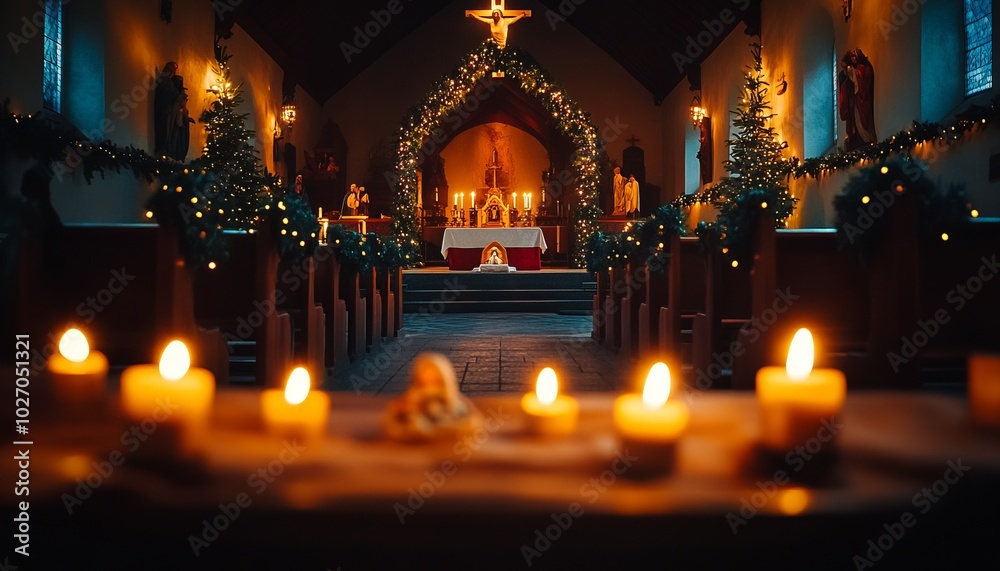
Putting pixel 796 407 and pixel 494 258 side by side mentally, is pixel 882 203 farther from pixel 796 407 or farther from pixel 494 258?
pixel 494 258

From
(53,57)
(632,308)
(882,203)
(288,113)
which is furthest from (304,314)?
(288,113)

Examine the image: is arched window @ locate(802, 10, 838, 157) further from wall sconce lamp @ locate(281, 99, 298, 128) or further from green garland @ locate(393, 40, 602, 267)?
wall sconce lamp @ locate(281, 99, 298, 128)

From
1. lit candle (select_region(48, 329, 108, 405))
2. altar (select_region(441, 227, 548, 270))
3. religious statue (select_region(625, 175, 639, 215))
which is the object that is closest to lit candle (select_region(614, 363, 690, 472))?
lit candle (select_region(48, 329, 108, 405))

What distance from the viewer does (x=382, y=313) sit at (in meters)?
7.32

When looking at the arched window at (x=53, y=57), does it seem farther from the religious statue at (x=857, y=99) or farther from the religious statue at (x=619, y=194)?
the religious statue at (x=619, y=194)

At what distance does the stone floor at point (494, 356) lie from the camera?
4.45 metres

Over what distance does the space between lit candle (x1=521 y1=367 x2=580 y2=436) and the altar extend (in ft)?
42.6

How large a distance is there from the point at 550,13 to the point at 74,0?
37.0 ft

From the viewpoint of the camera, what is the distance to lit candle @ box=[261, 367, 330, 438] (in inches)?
27.8

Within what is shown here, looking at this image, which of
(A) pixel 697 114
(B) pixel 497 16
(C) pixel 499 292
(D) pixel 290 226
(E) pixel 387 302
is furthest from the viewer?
(A) pixel 697 114

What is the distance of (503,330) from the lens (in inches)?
313

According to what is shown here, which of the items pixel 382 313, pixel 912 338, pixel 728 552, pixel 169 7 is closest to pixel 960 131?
pixel 912 338

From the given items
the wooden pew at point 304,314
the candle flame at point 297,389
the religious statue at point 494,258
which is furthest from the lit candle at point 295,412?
the religious statue at point 494,258

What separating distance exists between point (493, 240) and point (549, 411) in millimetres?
13072
